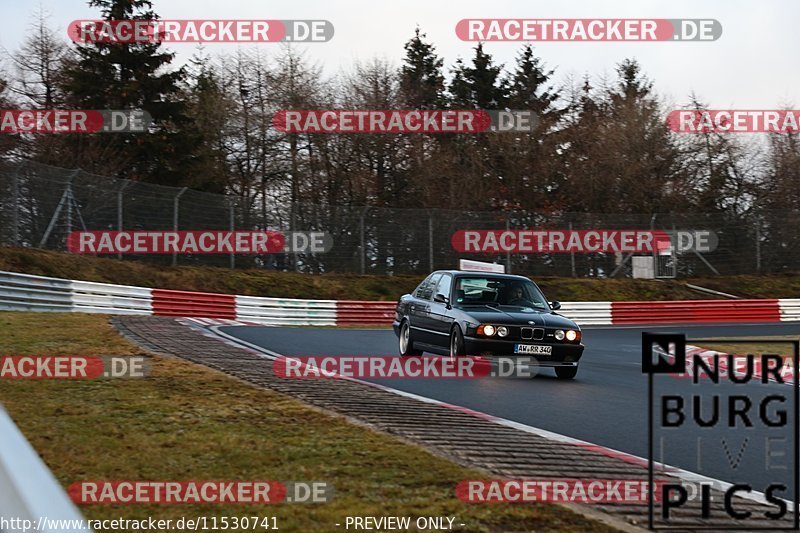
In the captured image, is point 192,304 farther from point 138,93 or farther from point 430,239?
point 138,93

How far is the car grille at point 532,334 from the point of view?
43.4 feet

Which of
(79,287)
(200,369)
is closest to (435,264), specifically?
(79,287)

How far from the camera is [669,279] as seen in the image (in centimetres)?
4000

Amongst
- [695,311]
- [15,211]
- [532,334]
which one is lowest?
[695,311]

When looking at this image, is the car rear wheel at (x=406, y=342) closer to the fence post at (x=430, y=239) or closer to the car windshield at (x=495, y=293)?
the car windshield at (x=495, y=293)

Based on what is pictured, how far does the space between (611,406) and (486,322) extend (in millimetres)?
3187

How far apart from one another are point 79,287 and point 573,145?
3156 cm

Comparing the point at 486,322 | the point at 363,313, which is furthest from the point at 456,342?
the point at 363,313

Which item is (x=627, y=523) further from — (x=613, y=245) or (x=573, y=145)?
(x=573, y=145)

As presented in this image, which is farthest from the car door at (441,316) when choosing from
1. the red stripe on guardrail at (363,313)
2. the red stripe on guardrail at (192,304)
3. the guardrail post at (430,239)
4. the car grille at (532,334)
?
the guardrail post at (430,239)

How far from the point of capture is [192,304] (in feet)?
89.8

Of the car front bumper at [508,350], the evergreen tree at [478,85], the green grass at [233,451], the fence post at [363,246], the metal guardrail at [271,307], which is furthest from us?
the evergreen tree at [478,85]

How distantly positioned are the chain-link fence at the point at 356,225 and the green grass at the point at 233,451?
17353 mm

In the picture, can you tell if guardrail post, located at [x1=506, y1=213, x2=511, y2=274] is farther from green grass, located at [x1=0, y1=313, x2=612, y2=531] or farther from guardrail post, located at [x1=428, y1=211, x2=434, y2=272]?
green grass, located at [x1=0, y1=313, x2=612, y2=531]
